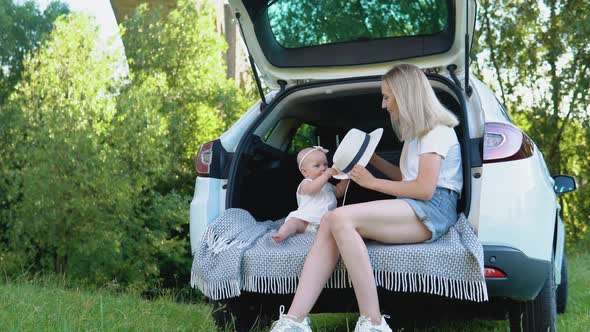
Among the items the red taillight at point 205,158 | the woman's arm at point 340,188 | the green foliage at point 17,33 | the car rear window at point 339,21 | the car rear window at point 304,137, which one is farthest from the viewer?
the green foliage at point 17,33

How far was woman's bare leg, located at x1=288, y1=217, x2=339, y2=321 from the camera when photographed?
3.15 meters

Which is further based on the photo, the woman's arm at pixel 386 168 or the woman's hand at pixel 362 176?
the woman's arm at pixel 386 168

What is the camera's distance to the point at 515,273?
3.09 m

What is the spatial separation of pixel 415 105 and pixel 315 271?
2.73 feet

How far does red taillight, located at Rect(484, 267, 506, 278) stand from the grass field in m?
0.73

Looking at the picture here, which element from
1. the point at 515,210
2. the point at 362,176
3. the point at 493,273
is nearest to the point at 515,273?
the point at 493,273

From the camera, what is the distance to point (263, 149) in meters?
4.14

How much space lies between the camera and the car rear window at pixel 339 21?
13.7ft

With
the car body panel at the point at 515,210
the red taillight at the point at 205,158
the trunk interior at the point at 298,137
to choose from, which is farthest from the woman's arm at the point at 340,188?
the car body panel at the point at 515,210

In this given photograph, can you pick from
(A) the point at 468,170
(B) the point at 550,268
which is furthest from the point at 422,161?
(B) the point at 550,268

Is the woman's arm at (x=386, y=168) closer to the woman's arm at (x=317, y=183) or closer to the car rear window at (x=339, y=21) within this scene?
the woman's arm at (x=317, y=183)

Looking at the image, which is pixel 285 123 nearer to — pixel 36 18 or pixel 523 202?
pixel 523 202

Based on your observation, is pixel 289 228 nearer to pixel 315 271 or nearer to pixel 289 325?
pixel 315 271

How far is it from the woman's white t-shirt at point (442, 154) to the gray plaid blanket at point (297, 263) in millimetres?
217
